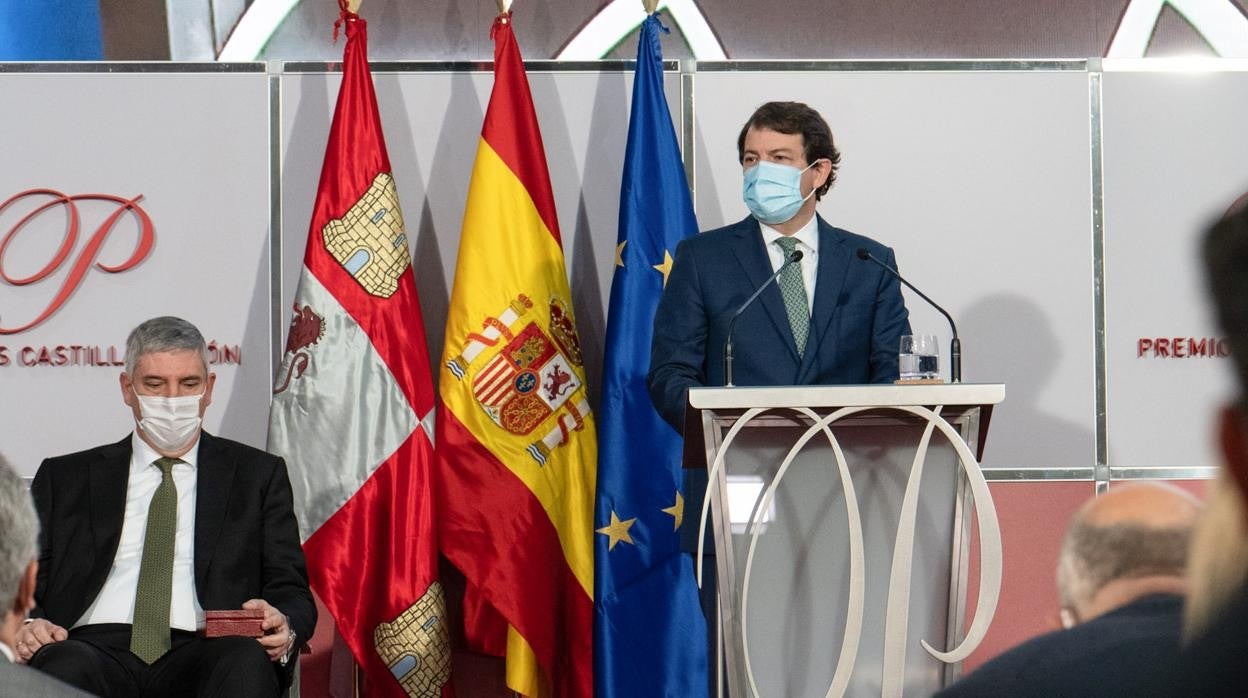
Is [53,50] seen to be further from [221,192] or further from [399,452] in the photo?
[399,452]

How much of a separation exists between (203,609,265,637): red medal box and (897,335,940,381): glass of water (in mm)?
1496

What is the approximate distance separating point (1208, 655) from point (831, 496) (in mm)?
2069

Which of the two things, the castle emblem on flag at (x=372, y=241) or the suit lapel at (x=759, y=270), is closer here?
the suit lapel at (x=759, y=270)

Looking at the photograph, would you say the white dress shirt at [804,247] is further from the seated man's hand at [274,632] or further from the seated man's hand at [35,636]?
the seated man's hand at [35,636]

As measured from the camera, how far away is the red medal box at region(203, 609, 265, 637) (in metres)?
3.13

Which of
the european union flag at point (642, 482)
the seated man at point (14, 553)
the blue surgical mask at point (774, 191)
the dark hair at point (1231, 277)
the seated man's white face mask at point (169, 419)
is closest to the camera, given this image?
the dark hair at point (1231, 277)

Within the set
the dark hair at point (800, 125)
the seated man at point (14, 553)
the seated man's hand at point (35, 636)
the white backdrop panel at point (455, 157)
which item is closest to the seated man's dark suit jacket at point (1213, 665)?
the seated man at point (14, 553)

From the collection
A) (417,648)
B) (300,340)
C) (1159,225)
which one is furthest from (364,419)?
(1159,225)

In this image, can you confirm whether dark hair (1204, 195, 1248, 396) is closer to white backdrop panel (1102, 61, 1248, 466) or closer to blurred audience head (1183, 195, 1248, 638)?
blurred audience head (1183, 195, 1248, 638)

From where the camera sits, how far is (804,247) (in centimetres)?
363

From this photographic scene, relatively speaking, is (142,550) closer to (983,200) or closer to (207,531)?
(207,531)

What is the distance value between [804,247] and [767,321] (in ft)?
0.91

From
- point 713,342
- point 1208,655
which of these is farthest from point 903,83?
point 1208,655

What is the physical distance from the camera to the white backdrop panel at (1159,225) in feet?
14.9
